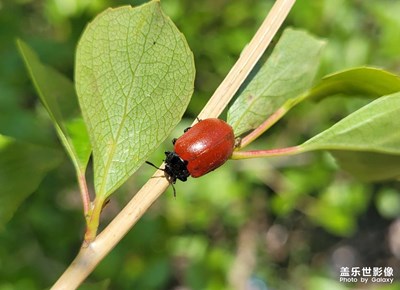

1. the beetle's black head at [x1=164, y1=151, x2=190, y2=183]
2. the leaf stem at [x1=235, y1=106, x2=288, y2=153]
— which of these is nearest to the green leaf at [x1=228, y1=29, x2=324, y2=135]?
the leaf stem at [x1=235, y1=106, x2=288, y2=153]

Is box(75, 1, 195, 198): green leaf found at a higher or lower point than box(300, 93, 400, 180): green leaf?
higher

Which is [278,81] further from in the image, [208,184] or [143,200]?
[208,184]

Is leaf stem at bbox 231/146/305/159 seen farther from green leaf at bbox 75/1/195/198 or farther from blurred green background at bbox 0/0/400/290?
blurred green background at bbox 0/0/400/290

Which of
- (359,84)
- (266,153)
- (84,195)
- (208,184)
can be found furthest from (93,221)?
(208,184)

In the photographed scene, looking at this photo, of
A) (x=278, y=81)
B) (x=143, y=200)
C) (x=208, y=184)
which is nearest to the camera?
(x=143, y=200)

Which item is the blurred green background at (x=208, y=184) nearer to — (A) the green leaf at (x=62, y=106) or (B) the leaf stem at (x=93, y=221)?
(A) the green leaf at (x=62, y=106)

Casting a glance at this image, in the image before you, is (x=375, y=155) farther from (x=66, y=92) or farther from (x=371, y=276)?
(x=371, y=276)
